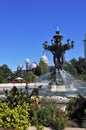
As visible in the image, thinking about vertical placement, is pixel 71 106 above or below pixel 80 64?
→ below

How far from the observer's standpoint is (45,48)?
31891 millimetres

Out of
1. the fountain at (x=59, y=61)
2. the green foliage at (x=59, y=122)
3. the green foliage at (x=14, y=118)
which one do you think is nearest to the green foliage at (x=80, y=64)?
the fountain at (x=59, y=61)

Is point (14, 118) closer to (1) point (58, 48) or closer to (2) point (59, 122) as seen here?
(2) point (59, 122)

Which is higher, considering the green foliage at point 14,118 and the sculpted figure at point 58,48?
the sculpted figure at point 58,48

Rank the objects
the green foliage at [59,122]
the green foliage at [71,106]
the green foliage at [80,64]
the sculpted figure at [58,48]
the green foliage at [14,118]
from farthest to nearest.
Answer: the green foliage at [80,64]
the sculpted figure at [58,48]
the green foliage at [71,106]
the green foliage at [59,122]
the green foliage at [14,118]

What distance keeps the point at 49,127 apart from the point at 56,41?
2072 centimetres

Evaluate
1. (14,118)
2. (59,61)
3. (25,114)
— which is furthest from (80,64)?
(14,118)

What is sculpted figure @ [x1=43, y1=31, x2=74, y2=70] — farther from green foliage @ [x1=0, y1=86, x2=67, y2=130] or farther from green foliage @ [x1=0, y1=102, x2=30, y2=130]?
green foliage @ [x1=0, y1=102, x2=30, y2=130]

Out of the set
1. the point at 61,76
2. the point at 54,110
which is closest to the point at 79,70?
the point at 61,76

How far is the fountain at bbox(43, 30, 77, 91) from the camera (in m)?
31.5

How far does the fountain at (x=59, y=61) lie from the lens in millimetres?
31469

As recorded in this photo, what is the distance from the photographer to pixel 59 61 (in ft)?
106

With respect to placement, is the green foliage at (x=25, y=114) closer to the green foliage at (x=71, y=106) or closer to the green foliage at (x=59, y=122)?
the green foliage at (x=59, y=122)

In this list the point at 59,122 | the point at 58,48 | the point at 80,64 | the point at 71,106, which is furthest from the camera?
the point at 80,64
